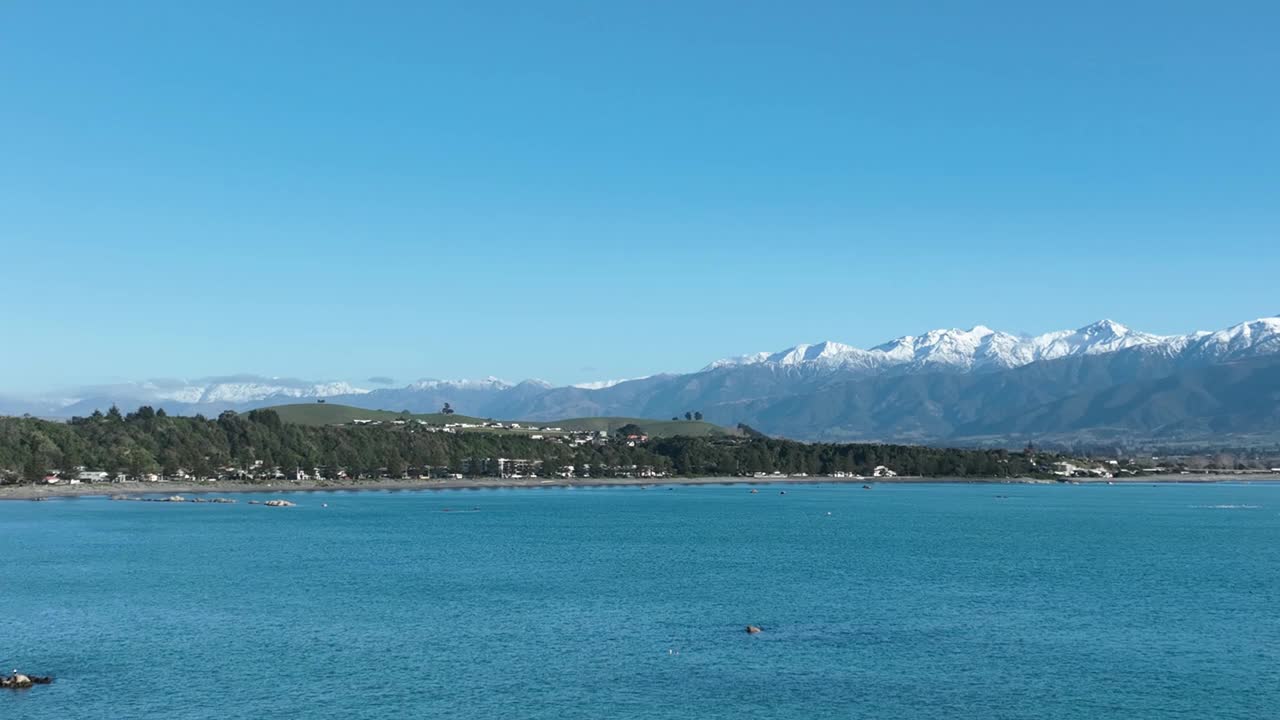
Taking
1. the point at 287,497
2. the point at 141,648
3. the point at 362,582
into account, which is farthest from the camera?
the point at 287,497

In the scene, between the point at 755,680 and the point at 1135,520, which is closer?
the point at 755,680

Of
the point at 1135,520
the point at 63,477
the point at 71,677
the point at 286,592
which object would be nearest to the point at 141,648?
the point at 71,677

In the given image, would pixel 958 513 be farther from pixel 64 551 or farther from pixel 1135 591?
pixel 64 551

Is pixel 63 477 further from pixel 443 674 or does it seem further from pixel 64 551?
pixel 443 674

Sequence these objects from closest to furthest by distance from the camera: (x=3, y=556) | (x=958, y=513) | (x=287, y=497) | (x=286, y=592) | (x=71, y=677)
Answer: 1. (x=71, y=677)
2. (x=286, y=592)
3. (x=3, y=556)
4. (x=958, y=513)
5. (x=287, y=497)

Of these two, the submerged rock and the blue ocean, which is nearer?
the blue ocean

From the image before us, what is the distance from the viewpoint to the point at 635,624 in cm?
6131

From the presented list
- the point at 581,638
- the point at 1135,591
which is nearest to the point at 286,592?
the point at 581,638

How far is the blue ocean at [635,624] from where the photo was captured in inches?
1794

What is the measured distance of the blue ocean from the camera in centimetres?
4556

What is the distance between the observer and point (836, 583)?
7819 centimetres

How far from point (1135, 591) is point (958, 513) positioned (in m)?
85.3

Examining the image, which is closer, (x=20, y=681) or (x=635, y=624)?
(x=20, y=681)

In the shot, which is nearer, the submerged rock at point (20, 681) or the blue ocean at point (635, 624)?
the blue ocean at point (635, 624)
